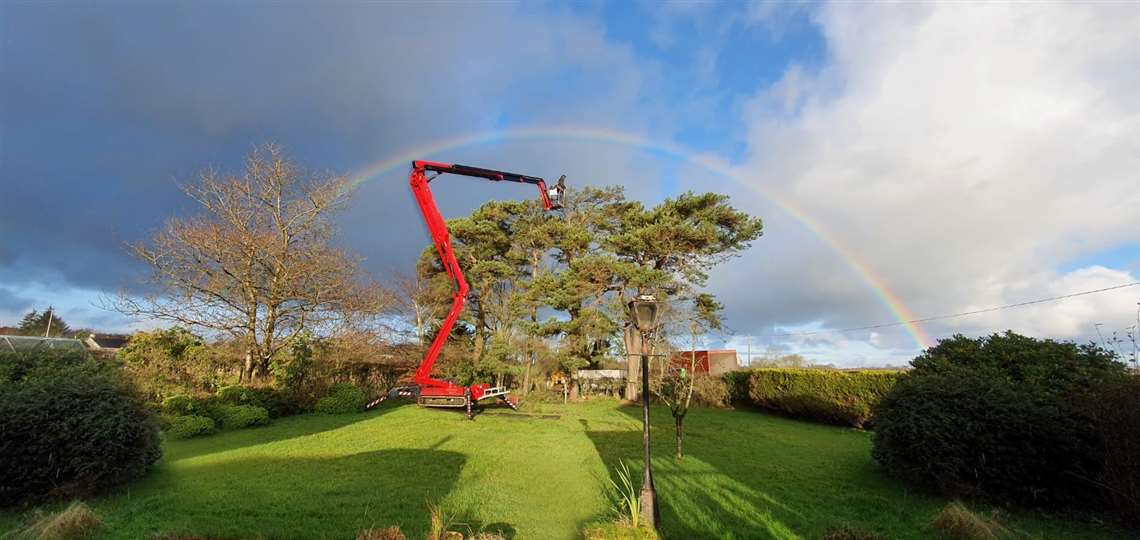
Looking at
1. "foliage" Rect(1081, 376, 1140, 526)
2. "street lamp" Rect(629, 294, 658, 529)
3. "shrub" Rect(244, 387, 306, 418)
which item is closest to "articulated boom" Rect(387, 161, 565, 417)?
"shrub" Rect(244, 387, 306, 418)

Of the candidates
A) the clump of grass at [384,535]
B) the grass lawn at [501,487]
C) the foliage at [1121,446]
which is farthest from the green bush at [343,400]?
the foliage at [1121,446]

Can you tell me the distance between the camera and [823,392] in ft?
50.1

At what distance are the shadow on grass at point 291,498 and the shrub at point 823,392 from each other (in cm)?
1136

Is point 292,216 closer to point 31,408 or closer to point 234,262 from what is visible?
point 234,262

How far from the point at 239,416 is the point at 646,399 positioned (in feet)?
37.7

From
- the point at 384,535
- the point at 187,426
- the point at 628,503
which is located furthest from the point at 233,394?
the point at 628,503

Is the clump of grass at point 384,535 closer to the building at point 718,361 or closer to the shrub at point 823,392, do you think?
the shrub at point 823,392

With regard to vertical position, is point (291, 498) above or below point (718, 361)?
below

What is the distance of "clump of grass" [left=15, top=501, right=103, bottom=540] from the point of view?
166 inches

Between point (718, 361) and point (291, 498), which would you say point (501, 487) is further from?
point (718, 361)

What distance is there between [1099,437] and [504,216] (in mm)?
21782

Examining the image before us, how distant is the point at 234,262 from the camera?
1648 centimetres

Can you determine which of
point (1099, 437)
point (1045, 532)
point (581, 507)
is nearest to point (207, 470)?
point (581, 507)

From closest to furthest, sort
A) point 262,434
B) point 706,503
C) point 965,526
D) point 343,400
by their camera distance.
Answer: point 965,526 < point 706,503 < point 262,434 < point 343,400
